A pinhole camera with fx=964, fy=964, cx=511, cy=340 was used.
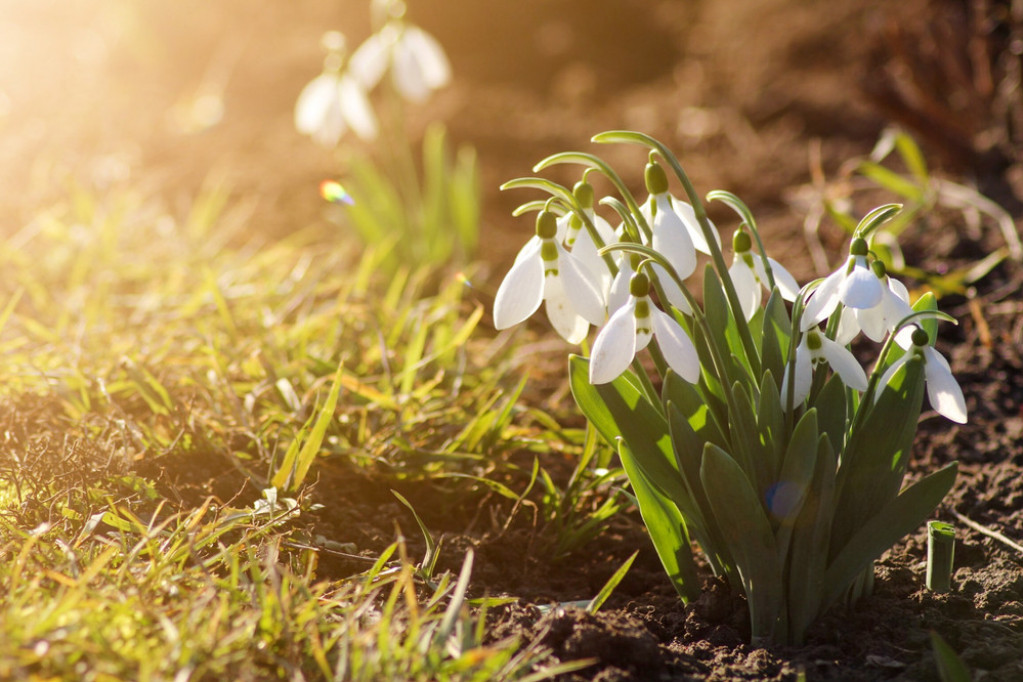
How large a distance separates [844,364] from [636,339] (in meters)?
0.34

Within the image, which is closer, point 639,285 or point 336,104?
point 639,285

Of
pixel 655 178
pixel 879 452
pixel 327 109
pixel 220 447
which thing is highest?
pixel 327 109

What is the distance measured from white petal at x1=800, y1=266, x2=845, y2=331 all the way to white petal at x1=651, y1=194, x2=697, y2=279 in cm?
18

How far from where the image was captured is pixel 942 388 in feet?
4.68

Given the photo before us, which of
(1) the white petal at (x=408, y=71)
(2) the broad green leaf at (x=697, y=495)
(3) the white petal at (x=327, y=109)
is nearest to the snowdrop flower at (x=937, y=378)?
(2) the broad green leaf at (x=697, y=495)

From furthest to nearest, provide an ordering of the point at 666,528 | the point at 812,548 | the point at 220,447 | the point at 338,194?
the point at 338,194 → the point at 220,447 → the point at 666,528 → the point at 812,548

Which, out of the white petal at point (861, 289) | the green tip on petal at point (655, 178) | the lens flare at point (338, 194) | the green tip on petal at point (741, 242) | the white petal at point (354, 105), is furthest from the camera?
the lens flare at point (338, 194)

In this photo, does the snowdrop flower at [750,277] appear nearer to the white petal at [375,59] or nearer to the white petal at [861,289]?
the white petal at [861,289]

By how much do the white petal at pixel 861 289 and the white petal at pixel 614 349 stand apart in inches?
11.8

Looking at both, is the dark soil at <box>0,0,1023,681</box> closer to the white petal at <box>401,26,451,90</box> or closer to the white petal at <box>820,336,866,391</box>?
the white petal at <box>820,336,866,391</box>

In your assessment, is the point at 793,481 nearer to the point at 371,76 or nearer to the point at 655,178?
the point at 655,178

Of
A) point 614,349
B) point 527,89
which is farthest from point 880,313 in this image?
point 527,89

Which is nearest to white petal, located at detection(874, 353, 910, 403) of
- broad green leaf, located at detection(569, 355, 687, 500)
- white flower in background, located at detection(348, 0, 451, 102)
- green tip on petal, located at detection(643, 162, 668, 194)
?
broad green leaf, located at detection(569, 355, 687, 500)

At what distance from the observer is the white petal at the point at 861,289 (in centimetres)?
134
